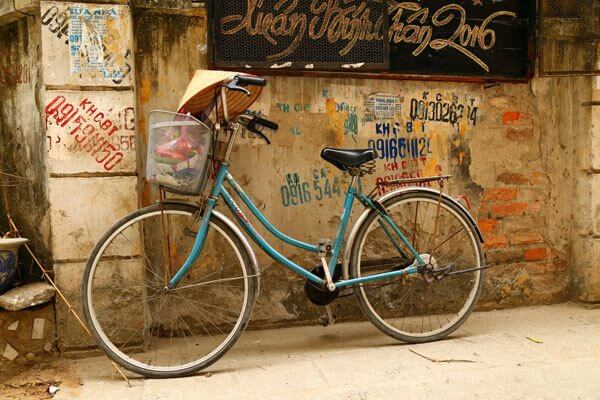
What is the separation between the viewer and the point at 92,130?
3.55 metres

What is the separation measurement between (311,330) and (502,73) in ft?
7.69

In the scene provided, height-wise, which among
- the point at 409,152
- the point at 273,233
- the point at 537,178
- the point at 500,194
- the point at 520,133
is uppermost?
the point at 520,133

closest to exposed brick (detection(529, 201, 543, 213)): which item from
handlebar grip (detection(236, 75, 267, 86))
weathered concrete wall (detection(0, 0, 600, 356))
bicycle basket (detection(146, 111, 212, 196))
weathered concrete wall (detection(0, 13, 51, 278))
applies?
weathered concrete wall (detection(0, 0, 600, 356))

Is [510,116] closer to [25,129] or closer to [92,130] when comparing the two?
[92,130]

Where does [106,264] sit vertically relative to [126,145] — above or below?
below

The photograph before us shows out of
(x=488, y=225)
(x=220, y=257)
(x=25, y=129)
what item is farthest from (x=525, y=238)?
(x=25, y=129)

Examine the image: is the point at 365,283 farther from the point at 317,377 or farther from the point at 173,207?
the point at 173,207

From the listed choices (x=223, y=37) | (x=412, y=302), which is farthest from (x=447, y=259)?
(x=223, y=37)

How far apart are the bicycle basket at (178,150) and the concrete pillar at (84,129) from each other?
539mm

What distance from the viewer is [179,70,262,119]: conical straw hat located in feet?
10.4

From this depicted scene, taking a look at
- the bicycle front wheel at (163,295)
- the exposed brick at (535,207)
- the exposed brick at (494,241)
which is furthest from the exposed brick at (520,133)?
the bicycle front wheel at (163,295)

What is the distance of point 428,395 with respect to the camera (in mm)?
2986

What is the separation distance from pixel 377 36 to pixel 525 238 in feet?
6.20

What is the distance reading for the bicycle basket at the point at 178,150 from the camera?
312 cm
